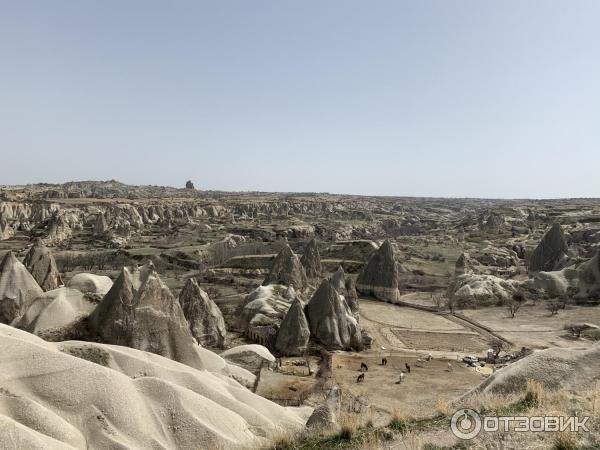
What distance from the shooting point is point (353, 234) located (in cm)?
11550

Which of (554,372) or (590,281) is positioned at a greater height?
(554,372)

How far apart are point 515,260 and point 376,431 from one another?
72.5 m

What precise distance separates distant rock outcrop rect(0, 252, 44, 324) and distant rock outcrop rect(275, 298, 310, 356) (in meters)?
14.6

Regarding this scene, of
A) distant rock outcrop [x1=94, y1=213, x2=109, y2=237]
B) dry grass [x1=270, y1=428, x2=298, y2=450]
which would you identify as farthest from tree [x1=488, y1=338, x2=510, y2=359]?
distant rock outcrop [x1=94, y1=213, x2=109, y2=237]

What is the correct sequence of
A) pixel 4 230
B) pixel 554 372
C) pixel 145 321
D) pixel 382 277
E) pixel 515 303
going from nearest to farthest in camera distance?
pixel 554 372 → pixel 145 321 → pixel 515 303 → pixel 382 277 → pixel 4 230

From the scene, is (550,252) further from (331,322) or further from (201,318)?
(201,318)

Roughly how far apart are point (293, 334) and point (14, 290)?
16409mm

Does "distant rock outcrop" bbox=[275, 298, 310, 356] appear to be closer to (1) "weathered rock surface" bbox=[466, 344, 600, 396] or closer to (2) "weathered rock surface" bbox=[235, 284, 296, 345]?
(2) "weathered rock surface" bbox=[235, 284, 296, 345]

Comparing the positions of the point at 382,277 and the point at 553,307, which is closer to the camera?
the point at 553,307

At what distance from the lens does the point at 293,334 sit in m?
29.4

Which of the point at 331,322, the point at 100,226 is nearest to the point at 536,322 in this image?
the point at 331,322

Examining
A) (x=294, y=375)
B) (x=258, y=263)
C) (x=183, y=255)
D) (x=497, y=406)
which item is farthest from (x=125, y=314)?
(x=183, y=255)

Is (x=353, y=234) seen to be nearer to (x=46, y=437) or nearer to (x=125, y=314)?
(x=125, y=314)

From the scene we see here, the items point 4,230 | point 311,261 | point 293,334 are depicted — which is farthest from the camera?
point 4,230
